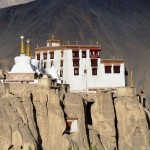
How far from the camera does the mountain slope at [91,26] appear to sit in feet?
348

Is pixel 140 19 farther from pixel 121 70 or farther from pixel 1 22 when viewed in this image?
pixel 121 70

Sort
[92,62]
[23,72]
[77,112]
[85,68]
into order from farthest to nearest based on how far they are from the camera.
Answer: [92,62]
[85,68]
[23,72]
[77,112]

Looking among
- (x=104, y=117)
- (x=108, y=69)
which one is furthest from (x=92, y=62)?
(x=104, y=117)

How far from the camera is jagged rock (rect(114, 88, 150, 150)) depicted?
64.6 meters

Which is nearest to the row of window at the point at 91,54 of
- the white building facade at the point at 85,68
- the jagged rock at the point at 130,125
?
the white building facade at the point at 85,68

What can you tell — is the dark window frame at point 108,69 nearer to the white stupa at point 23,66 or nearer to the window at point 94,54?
the window at point 94,54

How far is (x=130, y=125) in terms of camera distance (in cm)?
6494

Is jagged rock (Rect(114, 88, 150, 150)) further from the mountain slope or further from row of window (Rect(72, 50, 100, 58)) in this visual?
the mountain slope

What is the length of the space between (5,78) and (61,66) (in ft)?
23.6

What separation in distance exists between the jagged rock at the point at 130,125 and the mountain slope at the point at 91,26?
31593mm

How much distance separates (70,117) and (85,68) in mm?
9863

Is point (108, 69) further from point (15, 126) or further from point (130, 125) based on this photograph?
point (15, 126)

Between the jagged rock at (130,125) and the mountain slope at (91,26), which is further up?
the mountain slope at (91,26)

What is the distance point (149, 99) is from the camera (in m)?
91.5
